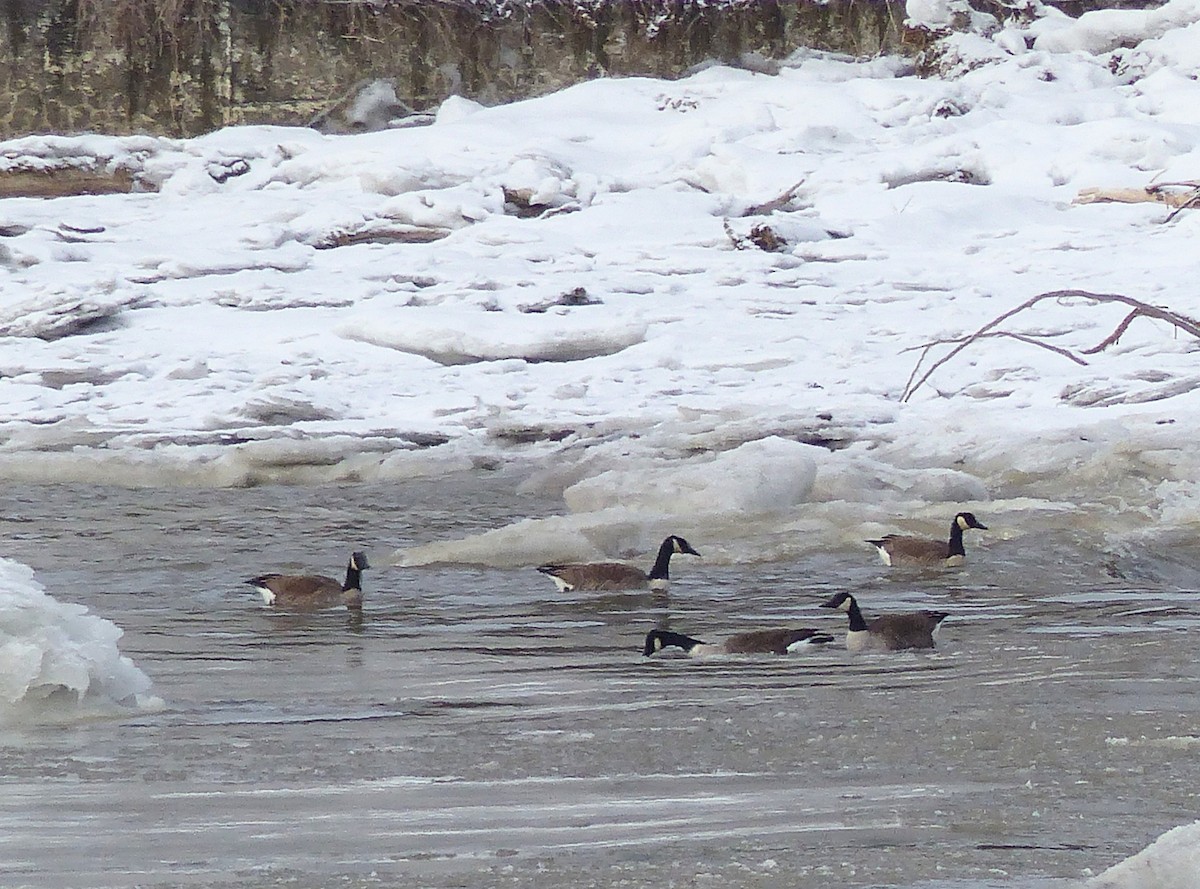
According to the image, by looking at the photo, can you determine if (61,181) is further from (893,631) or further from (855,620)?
(893,631)

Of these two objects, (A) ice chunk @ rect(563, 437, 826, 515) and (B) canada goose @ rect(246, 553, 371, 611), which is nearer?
(B) canada goose @ rect(246, 553, 371, 611)

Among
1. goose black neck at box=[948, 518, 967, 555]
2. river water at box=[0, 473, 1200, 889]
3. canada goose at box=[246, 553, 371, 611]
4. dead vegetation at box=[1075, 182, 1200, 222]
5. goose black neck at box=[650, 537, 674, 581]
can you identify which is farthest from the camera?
dead vegetation at box=[1075, 182, 1200, 222]

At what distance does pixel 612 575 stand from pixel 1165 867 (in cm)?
504

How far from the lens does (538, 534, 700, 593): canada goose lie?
8016mm

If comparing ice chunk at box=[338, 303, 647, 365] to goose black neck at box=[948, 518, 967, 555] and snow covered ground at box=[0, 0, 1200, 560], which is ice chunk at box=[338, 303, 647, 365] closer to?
snow covered ground at box=[0, 0, 1200, 560]

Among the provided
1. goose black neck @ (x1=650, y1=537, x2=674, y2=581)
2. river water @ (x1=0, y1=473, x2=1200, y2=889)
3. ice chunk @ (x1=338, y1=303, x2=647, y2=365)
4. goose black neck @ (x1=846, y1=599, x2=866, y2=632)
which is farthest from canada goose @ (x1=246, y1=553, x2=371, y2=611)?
ice chunk @ (x1=338, y1=303, x2=647, y2=365)

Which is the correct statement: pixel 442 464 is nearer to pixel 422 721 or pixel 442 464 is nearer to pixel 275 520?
pixel 275 520

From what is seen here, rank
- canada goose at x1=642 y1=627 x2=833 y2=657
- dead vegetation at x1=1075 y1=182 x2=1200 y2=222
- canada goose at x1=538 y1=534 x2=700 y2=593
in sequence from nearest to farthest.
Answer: canada goose at x1=642 y1=627 x2=833 y2=657, canada goose at x1=538 y1=534 x2=700 y2=593, dead vegetation at x1=1075 y1=182 x2=1200 y2=222

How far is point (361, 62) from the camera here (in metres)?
17.1

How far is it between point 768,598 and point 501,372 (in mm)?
4312

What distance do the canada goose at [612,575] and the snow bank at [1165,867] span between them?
4.77 metres

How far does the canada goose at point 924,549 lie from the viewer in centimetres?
822

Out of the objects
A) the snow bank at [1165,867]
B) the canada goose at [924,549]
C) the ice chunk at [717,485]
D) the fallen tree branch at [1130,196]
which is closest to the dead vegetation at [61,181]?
the ice chunk at [717,485]

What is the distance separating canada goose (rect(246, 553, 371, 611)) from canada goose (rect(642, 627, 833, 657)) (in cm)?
158
